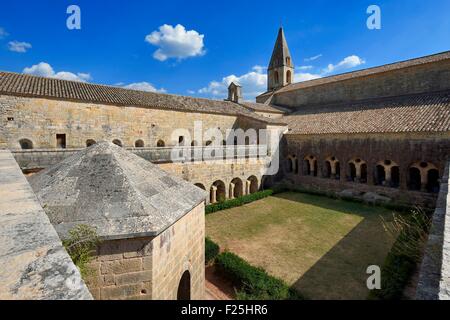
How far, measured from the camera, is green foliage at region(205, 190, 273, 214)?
1418 cm

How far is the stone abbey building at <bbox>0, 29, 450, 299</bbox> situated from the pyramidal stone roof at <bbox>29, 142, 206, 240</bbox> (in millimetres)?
29

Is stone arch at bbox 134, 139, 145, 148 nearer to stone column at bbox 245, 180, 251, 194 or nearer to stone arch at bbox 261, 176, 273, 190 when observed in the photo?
stone column at bbox 245, 180, 251, 194

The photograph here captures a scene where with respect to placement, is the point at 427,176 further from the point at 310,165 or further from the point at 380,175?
the point at 310,165

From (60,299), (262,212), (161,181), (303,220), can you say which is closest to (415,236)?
(303,220)

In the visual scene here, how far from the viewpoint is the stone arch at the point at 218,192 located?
1611 cm

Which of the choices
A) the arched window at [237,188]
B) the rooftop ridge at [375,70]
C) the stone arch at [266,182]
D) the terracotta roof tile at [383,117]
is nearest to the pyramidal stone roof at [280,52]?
the rooftop ridge at [375,70]

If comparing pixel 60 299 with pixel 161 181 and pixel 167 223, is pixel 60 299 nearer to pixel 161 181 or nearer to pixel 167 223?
pixel 167 223

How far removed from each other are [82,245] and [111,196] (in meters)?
0.98

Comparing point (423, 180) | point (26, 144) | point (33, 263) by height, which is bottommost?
point (423, 180)

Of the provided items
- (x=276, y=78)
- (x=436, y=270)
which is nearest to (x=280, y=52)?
(x=276, y=78)

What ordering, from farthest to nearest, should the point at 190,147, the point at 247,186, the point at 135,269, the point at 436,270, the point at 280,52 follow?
the point at 280,52, the point at 247,186, the point at 190,147, the point at 135,269, the point at 436,270

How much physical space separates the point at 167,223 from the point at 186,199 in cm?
118

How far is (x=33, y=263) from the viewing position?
5.83 feet
